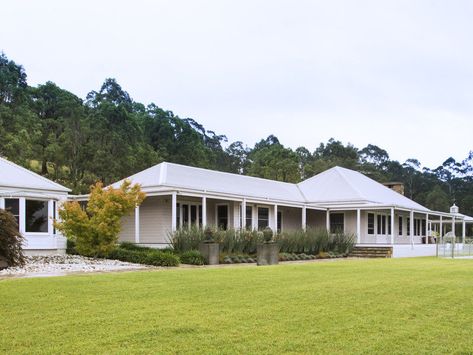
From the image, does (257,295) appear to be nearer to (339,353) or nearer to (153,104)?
(339,353)

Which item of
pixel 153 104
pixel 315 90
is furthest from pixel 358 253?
pixel 153 104

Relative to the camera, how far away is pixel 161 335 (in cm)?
605

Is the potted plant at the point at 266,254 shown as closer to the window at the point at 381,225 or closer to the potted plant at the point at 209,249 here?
the potted plant at the point at 209,249

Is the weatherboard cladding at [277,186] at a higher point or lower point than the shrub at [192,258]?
higher

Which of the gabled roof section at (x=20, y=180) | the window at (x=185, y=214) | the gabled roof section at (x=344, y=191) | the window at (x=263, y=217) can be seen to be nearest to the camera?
the gabled roof section at (x=20, y=180)

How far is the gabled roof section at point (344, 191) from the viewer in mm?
32875

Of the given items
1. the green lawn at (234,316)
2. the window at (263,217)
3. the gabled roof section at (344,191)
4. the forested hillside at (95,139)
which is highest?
the forested hillside at (95,139)

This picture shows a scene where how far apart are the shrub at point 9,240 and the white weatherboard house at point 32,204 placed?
258 inches

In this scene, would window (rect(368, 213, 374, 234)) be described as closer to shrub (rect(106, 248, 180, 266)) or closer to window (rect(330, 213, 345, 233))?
window (rect(330, 213, 345, 233))

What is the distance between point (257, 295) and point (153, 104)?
5312cm

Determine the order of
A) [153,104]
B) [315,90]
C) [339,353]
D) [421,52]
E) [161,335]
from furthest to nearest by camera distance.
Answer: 1. [153,104]
2. [315,90]
3. [421,52]
4. [161,335]
5. [339,353]

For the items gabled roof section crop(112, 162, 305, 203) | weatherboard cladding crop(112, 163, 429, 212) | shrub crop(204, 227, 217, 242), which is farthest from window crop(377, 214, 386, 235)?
shrub crop(204, 227, 217, 242)

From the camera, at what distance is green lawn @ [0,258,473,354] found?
575 cm

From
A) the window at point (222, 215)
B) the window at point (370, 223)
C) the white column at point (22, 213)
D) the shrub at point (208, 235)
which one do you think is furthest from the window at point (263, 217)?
the white column at point (22, 213)
